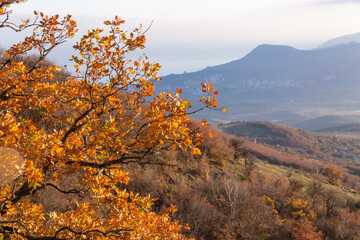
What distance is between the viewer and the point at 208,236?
28906mm

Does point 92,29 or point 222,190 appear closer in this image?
point 92,29

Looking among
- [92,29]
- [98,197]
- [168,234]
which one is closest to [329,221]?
[168,234]

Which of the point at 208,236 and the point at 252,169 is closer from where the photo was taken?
the point at 208,236

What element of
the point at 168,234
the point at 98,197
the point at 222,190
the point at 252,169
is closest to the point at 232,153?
the point at 252,169

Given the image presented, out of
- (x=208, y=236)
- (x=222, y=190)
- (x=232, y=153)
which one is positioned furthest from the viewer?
(x=232, y=153)

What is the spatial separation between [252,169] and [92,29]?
52.6 metres

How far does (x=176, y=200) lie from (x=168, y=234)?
69.0 ft

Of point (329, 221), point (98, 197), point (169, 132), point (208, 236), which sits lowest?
point (329, 221)

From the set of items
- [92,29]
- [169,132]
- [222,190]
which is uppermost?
[92,29]

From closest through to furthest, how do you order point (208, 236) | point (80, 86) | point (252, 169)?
point (80, 86) < point (208, 236) < point (252, 169)

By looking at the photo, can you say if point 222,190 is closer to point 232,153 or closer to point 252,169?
point 252,169

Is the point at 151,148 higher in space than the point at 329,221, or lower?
higher

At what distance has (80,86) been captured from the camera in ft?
22.0

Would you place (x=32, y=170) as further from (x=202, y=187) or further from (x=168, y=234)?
(x=202, y=187)
